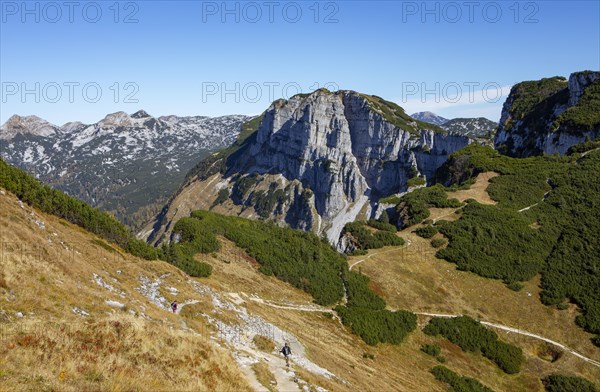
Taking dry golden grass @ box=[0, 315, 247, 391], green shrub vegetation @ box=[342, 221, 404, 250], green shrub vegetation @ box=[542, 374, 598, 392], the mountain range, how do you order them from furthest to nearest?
1. green shrub vegetation @ box=[342, 221, 404, 250]
2. green shrub vegetation @ box=[542, 374, 598, 392]
3. the mountain range
4. dry golden grass @ box=[0, 315, 247, 391]

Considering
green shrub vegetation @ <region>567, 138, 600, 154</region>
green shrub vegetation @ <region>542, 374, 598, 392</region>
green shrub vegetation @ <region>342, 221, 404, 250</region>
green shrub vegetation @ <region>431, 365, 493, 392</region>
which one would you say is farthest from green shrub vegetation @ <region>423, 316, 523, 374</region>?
green shrub vegetation @ <region>567, 138, 600, 154</region>

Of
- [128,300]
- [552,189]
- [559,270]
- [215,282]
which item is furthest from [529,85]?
[128,300]

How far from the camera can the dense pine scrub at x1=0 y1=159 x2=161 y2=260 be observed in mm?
36000

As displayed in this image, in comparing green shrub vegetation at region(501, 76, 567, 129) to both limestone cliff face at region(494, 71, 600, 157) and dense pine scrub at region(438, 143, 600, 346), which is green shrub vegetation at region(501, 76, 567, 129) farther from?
dense pine scrub at region(438, 143, 600, 346)

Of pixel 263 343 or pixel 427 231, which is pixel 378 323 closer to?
pixel 263 343

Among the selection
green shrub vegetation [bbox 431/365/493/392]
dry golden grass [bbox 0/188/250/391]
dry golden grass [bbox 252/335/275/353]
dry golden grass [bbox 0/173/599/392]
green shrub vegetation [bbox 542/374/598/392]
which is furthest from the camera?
green shrub vegetation [bbox 542/374/598/392]

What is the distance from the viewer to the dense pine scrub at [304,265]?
1897 inches

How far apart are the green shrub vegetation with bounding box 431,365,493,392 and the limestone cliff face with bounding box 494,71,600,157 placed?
98.0 m

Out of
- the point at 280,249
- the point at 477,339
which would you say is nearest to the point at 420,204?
the point at 280,249

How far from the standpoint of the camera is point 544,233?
75.2m

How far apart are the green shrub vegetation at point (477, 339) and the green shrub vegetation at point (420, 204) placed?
3462cm

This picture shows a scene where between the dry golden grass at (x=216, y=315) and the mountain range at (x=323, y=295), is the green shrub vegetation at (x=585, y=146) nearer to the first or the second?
the mountain range at (x=323, y=295)

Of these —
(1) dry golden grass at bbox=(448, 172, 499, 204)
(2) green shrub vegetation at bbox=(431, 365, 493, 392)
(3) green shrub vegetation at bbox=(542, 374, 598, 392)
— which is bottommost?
(3) green shrub vegetation at bbox=(542, 374, 598, 392)

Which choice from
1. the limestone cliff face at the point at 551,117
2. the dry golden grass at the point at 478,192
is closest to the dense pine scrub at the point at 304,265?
the dry golden grass at the point at 478,192
